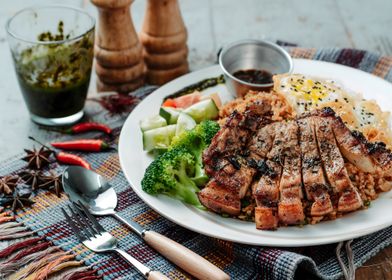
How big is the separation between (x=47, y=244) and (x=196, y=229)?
4.23 feet

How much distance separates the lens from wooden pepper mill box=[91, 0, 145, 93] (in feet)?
23.8

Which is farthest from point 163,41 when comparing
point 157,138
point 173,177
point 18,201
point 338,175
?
point 338,175

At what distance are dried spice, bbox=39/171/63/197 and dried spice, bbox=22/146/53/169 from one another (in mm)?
253

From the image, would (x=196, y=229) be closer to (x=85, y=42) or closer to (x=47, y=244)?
(x=47, y=244)

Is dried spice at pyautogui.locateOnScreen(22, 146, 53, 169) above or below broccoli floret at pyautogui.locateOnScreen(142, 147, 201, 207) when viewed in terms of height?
below

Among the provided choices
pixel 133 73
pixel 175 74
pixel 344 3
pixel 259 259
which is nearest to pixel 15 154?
pixel 133 73

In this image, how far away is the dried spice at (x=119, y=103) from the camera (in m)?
7.25

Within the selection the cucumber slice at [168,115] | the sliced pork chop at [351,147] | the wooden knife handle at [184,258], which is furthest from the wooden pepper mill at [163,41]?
the wooden knife handle at [184,258]

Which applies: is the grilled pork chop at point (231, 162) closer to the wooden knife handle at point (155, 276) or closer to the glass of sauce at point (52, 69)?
the wooden knife handle at point (155, 276)

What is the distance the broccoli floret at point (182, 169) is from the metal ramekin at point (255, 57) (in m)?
1.43

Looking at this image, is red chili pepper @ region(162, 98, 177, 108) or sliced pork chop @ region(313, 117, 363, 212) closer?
sliced pork chop @ region(313, 117, 363, 212)

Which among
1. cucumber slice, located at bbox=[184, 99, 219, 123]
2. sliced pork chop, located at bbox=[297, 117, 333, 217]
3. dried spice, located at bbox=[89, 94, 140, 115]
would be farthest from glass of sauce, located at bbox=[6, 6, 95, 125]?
sliced pork chop, located at bbox=[297, 117, 333, 217]

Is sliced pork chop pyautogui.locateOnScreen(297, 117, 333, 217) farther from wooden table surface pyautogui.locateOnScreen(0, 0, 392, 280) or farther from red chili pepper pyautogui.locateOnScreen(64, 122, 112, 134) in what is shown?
wooden table surface pyautogui.locateOnScreen(0, 0, 392, 280)

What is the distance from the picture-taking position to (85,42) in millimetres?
6891
